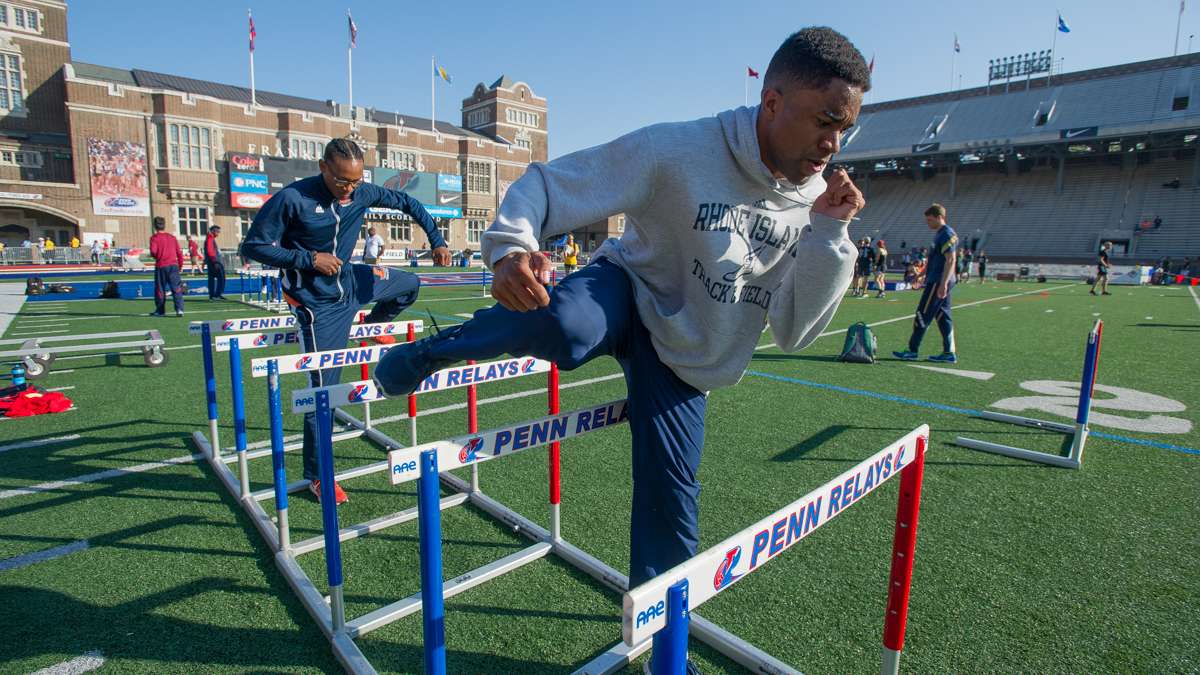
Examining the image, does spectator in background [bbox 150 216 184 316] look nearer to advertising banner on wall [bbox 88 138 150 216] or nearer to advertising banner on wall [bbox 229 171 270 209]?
advertising banner on wall [bbox 229 171 270 209]

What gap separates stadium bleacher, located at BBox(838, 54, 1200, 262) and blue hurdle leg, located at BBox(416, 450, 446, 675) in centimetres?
4784

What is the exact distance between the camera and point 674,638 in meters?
1.03

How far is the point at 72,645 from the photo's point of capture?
7.66 feet

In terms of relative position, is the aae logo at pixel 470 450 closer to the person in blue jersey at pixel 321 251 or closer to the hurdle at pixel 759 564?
the hurdle at pixel 759 564

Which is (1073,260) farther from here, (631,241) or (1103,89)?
(631,241)

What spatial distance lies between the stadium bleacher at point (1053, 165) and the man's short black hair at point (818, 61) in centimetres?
4702

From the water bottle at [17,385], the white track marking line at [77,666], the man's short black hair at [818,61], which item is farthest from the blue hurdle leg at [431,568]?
the water bottle at [17,385]

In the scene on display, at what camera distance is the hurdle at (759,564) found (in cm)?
99

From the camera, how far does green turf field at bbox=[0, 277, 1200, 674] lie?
2.38 metres

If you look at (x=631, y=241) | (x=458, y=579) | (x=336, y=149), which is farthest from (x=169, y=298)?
(x=631, y=241)

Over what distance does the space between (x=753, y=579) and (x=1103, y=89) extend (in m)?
64.6

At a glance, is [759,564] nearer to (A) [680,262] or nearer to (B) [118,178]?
(A) [680,262]

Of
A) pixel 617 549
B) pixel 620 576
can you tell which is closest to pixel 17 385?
pixel 617 549

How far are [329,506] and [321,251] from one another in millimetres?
2208
